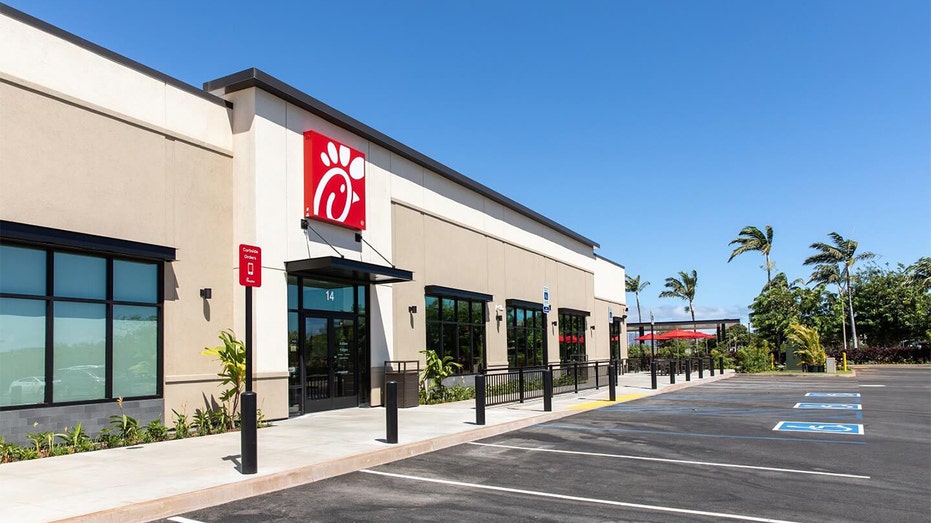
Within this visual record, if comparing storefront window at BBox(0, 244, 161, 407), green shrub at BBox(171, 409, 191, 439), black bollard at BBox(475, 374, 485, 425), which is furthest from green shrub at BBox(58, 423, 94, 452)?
black bollard at BBox(475, 374, 485, 425)

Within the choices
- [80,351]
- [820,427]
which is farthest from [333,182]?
[820,427]

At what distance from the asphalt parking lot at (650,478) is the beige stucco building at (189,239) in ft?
18.0

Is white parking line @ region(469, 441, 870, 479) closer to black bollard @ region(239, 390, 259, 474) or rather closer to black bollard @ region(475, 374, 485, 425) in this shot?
black bollard @ region(475, 374, 485, 425)

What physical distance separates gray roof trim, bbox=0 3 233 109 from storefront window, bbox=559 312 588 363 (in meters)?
22.0

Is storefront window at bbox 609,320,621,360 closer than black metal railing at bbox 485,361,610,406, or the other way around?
black metal railing at bbox 485,361,610,406

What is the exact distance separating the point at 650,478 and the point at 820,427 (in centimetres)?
744

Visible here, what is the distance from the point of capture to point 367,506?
25.6 ft

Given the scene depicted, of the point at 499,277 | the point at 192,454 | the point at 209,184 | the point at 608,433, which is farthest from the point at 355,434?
the point at 499,277

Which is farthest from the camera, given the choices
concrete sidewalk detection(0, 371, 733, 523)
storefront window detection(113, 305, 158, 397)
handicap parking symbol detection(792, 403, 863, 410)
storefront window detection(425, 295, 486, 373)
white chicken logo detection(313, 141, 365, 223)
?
storefront window detection(425, 295, 486, 373)

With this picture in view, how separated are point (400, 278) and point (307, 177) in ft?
12.4

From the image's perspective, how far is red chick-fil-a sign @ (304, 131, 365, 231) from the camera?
16.8 metres

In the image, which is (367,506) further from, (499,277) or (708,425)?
(499,277)

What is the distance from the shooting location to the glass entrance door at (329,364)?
16922 mm

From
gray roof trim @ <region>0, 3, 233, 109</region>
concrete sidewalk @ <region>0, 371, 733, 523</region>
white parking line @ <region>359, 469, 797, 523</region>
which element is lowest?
white parking line @ <region>359, 469, 797, 523</region>
